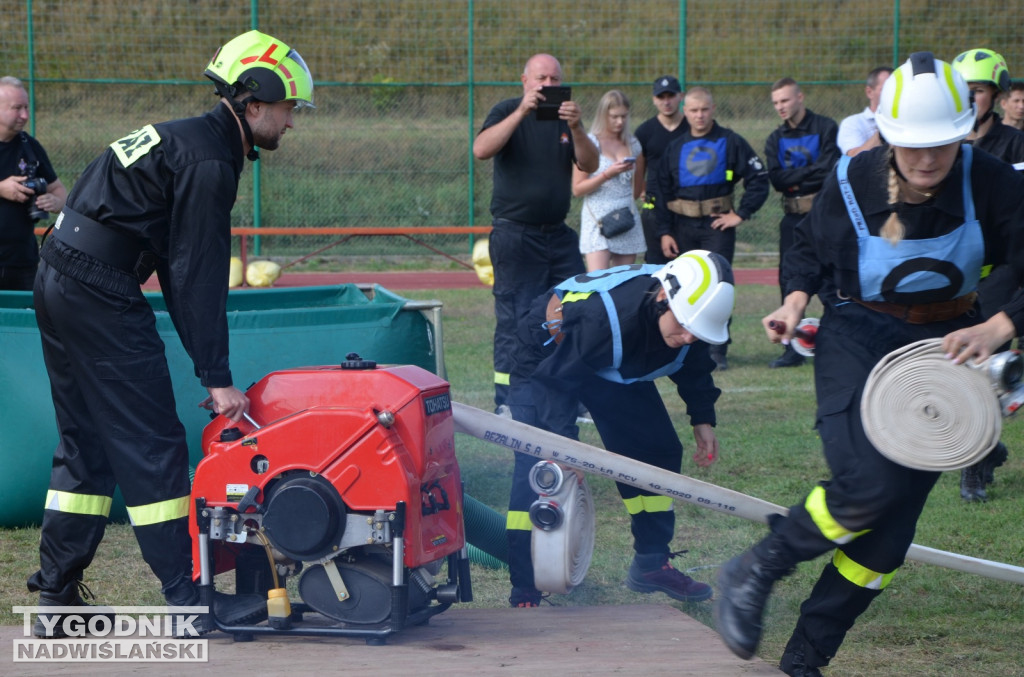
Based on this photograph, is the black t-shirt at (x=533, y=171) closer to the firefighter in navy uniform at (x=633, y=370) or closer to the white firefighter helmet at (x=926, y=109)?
the firefighter in navy uniform at (x=633, y=370)

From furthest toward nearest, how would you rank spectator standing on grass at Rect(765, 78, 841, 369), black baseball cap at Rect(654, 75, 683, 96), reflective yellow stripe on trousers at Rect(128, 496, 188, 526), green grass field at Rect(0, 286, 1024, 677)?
1. black baseball cap at Rect(654, 75, 683, 96)
2. spectator standing on grass at Rect(765, 78, 841, 369)
3. green grass field at Rect(0, 286, 1024, 677)
4. reflective yellow stripe on trousers at Rect(128, 496, 188, 526)

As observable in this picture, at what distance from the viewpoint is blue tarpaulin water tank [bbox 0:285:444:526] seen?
5285 mm

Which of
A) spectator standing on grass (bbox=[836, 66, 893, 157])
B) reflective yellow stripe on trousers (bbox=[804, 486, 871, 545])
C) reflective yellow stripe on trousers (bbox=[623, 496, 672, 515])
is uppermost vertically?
spectator standing on grass (bbox=[836, 66, 893, 157])

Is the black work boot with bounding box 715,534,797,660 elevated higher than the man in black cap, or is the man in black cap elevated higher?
the man in black cap

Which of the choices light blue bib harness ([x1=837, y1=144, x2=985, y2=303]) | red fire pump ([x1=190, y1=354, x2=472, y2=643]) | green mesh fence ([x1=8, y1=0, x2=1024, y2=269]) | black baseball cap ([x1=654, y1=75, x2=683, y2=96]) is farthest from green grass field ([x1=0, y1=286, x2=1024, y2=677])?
green mesh fence ([x1=8, y1=0, x2=1024, y2=269])

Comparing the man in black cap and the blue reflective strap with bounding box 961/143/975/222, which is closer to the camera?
the blue reflective strap with bounding box 961/143/975/222

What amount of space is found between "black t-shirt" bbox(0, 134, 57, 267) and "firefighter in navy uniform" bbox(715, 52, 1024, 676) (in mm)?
4973

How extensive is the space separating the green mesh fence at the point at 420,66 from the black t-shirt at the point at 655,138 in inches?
274

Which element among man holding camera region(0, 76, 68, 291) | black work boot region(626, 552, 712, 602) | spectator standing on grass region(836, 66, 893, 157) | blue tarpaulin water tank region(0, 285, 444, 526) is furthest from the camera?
spectator standing on grass region(836, 66, 893, 157)

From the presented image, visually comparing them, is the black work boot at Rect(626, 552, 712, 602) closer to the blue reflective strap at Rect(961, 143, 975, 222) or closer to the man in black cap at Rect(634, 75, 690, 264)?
the blue reflective strap at Rect(961, 143, 975, 222)

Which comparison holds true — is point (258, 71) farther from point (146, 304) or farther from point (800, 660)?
point (800, 660)

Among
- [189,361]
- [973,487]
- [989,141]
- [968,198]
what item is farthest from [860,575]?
[989,141]

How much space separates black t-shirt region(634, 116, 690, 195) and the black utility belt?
647 centimetres

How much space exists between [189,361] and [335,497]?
2105 millimetres
